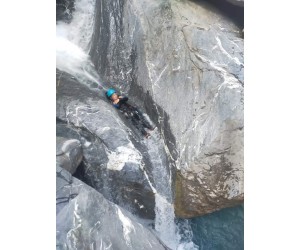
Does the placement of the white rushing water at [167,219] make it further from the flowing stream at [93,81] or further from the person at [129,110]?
the person at [129,110]

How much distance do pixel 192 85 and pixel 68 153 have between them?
1.83m

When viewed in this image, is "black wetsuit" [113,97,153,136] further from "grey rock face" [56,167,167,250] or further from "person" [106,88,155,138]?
"grey rock face" [56,167,167,250]

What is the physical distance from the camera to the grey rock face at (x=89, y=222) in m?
4.39

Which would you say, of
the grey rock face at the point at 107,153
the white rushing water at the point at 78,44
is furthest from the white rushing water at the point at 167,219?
the white rushing water at the point at 78,44

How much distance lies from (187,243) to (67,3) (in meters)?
3.89

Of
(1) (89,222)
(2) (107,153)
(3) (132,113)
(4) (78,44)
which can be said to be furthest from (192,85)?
(1) (89,222)

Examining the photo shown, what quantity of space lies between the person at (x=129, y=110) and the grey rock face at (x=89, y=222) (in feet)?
4.32

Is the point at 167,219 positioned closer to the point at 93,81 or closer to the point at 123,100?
the point at 123,100

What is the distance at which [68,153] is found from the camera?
5.00 m

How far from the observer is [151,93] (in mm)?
5809
